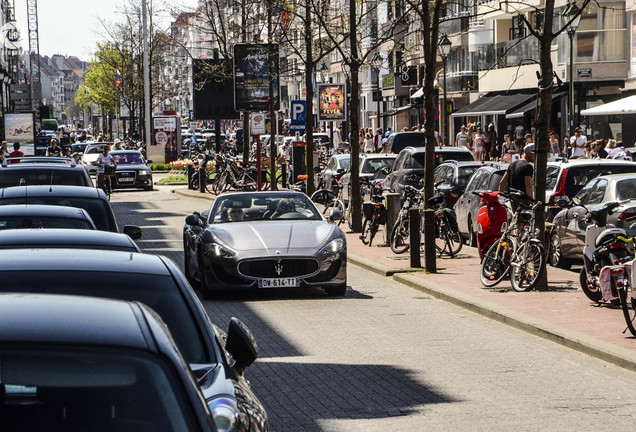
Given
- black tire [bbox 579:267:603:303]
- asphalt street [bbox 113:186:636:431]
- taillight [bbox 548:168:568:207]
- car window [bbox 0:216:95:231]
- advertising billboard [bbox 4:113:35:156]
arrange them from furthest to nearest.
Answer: advertising billboard [bbox 4:113:35:156], taillight [bbox 548:168:568:207], black tire [bbox 579:267:603:303], car window [bbox 0:216:95:231], asphalt street [bbox 113:186:636:431]

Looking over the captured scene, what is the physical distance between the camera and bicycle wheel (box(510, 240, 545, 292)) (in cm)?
1630

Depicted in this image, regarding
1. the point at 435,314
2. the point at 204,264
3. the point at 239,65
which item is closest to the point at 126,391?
the point at 435,314

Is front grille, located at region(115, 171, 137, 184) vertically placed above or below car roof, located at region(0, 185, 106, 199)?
below

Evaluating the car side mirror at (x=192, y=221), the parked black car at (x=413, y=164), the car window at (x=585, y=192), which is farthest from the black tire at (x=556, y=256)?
the parked black car at (x=413, y=164)

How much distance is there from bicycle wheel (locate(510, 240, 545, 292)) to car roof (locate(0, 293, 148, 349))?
1247 cm

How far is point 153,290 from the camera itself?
6.20 metres

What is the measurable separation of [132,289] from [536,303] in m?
9.89

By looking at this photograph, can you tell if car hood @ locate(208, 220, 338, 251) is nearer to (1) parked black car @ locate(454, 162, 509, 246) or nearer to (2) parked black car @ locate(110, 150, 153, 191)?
(1) parked black car @ locate(454, 162, 509, 246)

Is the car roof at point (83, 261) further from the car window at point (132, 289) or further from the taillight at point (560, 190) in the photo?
the taillight at point (560, 190)

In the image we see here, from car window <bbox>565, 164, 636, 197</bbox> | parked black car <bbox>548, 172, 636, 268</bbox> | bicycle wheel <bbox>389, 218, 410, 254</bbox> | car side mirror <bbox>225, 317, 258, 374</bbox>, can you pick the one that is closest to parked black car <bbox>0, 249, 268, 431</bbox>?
car side mirror <bbox>225, 317, 258, 374</bbox>

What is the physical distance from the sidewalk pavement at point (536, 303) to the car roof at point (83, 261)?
591 centimetres

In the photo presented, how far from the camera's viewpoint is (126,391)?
149 inches

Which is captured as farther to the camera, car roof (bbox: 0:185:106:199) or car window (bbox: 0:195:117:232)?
car roof (bbox: 0:185:106:199)

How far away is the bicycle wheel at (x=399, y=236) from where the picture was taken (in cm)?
2249
